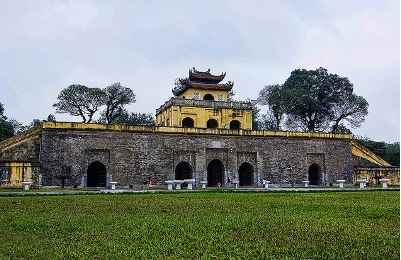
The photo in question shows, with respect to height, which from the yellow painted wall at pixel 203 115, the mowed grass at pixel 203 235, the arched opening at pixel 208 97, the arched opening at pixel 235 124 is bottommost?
the mowed grass at pixel 203 235

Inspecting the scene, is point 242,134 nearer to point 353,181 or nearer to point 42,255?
point 353,181

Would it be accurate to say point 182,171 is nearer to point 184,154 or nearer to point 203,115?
point 184,154

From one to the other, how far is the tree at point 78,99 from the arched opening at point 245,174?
18100 mm

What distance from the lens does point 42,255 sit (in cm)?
491

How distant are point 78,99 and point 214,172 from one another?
722 inches

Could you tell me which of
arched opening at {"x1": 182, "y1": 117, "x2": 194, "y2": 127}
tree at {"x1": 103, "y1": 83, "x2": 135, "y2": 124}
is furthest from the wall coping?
tree at {"x1": 103, "y1": 83, "x2": 135, "y2": 124}

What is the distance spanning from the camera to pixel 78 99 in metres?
43.1

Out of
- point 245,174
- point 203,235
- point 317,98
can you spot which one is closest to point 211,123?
point 245,174

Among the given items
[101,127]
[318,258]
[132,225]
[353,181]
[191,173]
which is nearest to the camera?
[318,258]

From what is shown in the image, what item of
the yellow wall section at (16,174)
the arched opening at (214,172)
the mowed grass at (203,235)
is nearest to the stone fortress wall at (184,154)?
the arched opening at (214,172)

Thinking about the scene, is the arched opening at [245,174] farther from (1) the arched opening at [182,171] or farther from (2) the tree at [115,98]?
(2) the tree at [115,98]

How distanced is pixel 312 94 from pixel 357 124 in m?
5.88

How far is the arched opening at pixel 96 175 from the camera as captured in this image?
29656mm

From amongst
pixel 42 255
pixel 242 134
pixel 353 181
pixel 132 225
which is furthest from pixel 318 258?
pixel 353 181
